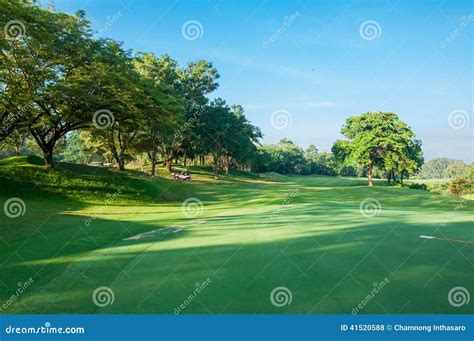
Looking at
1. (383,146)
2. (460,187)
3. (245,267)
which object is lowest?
(245,267)

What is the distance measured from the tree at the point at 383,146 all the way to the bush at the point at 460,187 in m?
6.00

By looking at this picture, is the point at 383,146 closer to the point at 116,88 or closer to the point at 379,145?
the point at 379,145

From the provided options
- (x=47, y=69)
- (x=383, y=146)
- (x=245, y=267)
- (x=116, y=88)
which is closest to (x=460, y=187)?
(x=383, y=146)

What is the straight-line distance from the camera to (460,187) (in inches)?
1912

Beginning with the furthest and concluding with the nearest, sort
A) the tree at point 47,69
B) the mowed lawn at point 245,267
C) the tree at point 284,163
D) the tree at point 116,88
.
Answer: the tree at point 284,163 < the tree at point 116,88 < the tree at point 47,69 < the mowed lawn at point 245,267

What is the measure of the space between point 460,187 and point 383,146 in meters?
11.2

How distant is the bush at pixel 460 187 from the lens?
158ft

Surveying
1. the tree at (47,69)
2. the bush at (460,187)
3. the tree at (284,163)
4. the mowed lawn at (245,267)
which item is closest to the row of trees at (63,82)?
the tree at (47,69)

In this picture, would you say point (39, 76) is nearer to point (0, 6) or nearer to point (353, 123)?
point (0, 6)

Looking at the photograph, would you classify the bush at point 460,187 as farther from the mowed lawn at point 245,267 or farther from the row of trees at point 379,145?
the mowed lawn at point 245,267

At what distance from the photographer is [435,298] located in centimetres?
495

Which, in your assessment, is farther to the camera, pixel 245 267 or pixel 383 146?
pixel 383 146

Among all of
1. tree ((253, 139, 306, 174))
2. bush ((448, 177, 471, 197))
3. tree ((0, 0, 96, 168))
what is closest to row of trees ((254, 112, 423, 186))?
bush ((448, 177, 471, 197))

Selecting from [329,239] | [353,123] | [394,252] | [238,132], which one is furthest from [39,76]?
[353,123]
